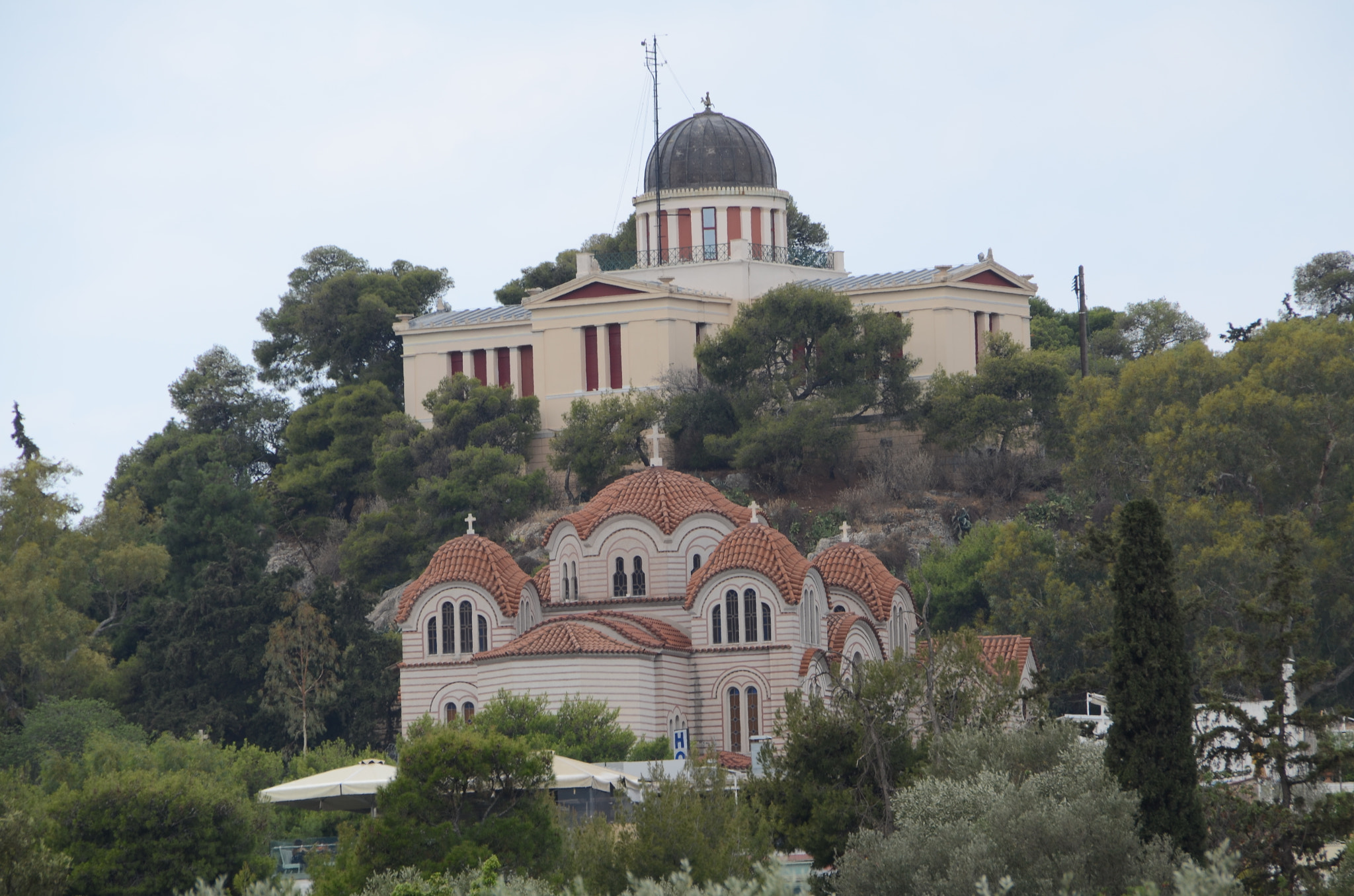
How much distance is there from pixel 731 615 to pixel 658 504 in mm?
4347

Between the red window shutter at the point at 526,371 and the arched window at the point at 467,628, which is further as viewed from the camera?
the red window shutter at the point at 526,371

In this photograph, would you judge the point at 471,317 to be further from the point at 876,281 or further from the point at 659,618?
the point at 659,618

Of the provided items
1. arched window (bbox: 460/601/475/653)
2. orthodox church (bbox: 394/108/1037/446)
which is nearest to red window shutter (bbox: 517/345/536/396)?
orthodox church (bbox: 394/108/1037/446)

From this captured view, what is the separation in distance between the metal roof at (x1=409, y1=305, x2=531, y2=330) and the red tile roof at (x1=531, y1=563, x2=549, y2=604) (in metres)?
33.3

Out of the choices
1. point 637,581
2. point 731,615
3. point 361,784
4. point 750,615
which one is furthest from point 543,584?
point 361,784

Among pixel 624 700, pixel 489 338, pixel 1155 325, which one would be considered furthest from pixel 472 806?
pixel 1155 325

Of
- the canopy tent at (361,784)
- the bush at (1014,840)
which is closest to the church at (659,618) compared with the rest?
the canopy tent at (361,784)

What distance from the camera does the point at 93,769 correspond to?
62969 millimetres

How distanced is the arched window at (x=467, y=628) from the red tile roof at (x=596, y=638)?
1491mm

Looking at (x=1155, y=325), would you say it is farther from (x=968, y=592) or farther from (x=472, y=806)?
(x=472, y=806)

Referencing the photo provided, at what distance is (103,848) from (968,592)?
39707mm

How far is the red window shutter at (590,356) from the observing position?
97188 millimetres

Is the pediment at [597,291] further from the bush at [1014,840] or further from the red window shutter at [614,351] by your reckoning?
the bush at [1014,840]

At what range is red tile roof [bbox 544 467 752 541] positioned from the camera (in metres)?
65.4
